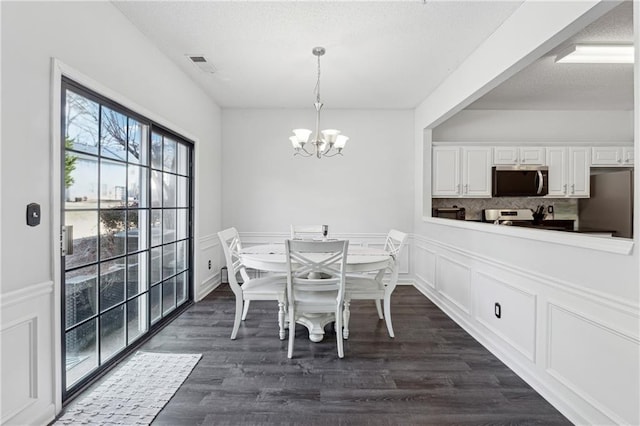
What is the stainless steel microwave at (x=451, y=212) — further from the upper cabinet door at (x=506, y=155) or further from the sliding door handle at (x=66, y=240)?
the sliding door handle at (x=66, y=240)

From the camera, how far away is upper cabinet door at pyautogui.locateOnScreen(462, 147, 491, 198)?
449 centimetres

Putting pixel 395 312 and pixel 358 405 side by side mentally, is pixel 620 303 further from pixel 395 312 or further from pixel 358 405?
pixel 395 312

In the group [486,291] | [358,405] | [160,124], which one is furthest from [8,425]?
[486,291]

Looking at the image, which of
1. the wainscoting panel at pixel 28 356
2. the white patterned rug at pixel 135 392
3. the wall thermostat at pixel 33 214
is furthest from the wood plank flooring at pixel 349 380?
the wall thermostat at pixel 33 214

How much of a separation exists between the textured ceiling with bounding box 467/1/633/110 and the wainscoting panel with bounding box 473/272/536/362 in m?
2.14

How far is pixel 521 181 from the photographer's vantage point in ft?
14.5

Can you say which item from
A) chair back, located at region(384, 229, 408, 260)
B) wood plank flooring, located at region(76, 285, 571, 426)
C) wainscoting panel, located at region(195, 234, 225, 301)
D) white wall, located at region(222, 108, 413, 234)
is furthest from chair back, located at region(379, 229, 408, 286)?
wainscoting panel, located at region(195, 234, 225, 301)

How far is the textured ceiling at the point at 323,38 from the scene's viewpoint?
7.60 feet

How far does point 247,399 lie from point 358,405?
695 millimetres

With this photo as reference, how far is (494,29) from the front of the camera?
2.58 metres

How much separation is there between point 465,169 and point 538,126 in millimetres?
1380

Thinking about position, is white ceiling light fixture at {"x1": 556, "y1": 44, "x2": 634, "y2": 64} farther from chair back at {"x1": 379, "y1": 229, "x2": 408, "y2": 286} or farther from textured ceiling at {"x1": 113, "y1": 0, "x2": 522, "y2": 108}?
chair back at {"x1": 379, "y1": 229, "x2": 408, "y2": 286}

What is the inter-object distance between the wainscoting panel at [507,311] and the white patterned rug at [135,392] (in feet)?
7.87

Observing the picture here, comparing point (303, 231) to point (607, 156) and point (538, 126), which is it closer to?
point (538, 126)
